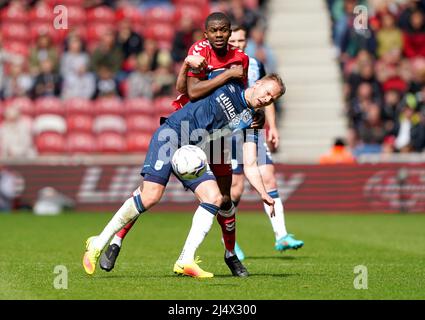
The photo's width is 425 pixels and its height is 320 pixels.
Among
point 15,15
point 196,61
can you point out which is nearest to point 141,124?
point 15,15

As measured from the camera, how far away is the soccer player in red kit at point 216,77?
998 cm

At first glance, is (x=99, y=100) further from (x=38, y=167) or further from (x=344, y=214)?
(x=344, y=214)

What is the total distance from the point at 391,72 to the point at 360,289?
48.1 feet

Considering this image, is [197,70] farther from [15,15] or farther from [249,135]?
[15,15]

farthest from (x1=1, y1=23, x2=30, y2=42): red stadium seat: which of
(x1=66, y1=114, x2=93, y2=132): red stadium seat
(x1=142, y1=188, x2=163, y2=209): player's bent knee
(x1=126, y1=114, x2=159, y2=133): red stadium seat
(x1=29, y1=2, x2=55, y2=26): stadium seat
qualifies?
(x1=142, y1=188, x2=163, y2=209): player's bent knee

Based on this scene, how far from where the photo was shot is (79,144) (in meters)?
22.0

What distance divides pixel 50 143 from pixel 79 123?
70 cm

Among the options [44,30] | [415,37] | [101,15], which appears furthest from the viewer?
[101,15]

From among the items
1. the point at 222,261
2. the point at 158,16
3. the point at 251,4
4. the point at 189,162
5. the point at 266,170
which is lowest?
the point at 222,261

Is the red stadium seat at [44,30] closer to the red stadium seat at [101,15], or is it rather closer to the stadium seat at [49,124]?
the red stadium seat at [101,15]

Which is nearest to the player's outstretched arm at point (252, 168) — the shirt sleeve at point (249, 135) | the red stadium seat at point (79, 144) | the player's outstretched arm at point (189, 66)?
the shirt sleeve at point (249, 135)

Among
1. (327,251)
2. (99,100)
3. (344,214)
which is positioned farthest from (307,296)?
(99,100)

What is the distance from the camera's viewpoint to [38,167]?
67.8 ft

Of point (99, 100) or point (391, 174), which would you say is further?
point (99, 100)
